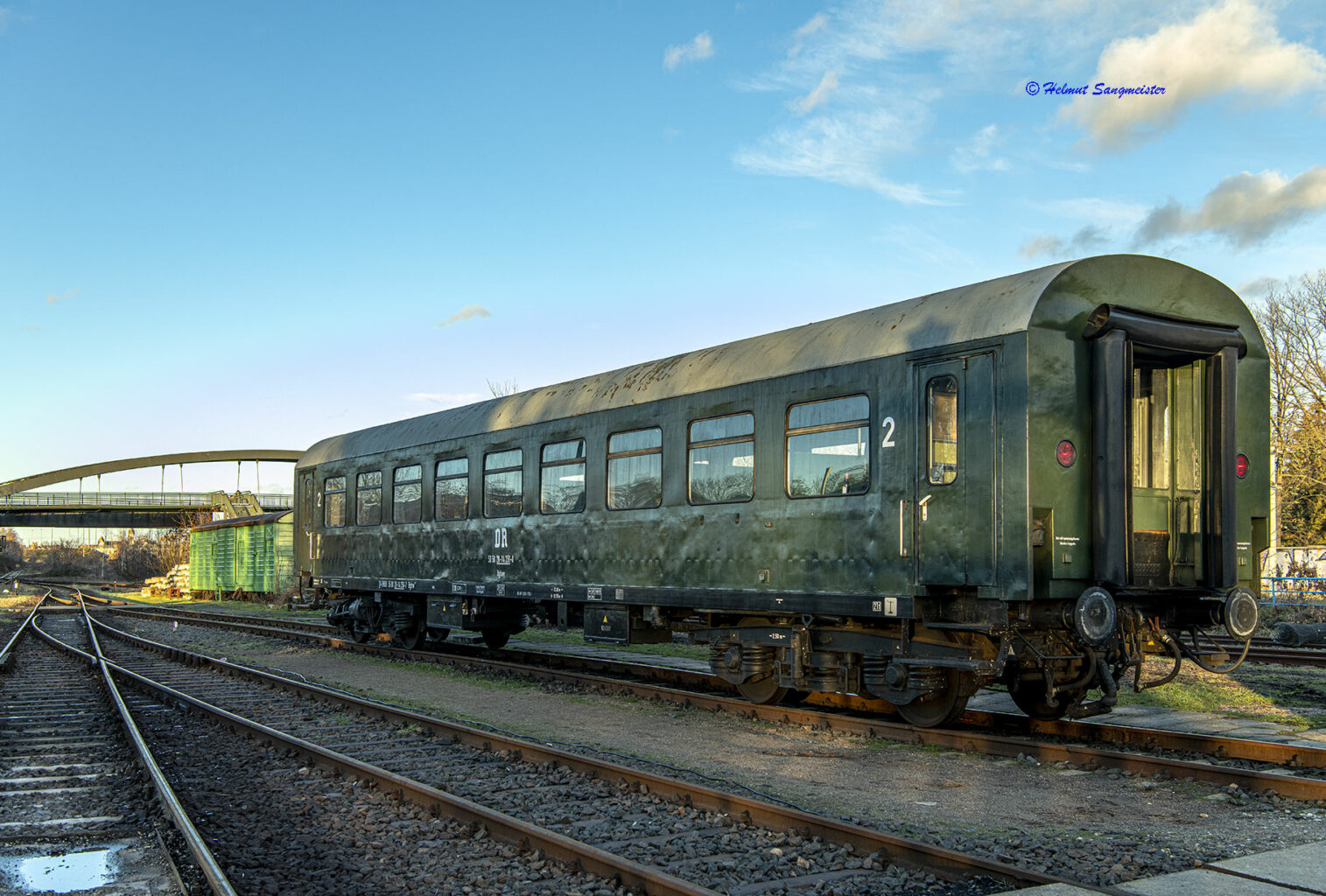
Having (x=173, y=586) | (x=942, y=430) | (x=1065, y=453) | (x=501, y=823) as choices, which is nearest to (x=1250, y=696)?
(x=1065, y=453)

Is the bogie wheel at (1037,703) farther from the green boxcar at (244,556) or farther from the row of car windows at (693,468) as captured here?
the green boxcar at (244,556)

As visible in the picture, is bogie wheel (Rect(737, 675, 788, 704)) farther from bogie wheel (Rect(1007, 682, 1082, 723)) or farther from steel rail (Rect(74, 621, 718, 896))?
steel rail (Rect(74, 621, 718, 896))

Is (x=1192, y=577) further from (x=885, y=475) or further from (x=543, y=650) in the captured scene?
(x=543, y=650)

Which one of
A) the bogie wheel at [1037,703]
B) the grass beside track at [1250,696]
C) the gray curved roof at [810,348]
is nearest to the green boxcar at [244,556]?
the gray curved roof at [810,348]

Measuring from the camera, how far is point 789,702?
11.4 m

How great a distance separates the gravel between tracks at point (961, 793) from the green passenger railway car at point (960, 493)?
36.2 inches

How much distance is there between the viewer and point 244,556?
46.4m

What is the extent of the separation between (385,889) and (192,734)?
579cm

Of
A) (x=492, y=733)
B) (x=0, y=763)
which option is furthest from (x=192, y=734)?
(x=492, y=733)

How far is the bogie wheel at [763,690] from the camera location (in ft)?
35.9

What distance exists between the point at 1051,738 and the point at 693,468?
442cm

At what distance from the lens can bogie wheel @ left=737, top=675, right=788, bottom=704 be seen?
11.0 m

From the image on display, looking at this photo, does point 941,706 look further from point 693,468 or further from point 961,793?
point 693,468

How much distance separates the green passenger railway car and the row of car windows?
0.03 meters
